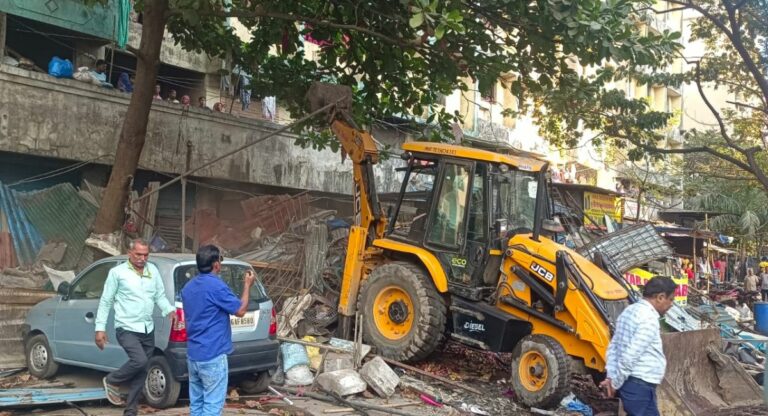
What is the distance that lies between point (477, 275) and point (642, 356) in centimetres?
379

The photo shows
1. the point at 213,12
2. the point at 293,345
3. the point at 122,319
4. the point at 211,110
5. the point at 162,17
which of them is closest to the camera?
the point at 122,319

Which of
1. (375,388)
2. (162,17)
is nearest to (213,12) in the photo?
(162,17)

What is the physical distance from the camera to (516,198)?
28.0ft

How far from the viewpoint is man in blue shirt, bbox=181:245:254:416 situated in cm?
482

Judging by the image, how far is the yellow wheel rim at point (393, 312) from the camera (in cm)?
891

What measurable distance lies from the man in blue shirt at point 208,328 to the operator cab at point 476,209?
4.13 metres

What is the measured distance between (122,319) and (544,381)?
4.56 m

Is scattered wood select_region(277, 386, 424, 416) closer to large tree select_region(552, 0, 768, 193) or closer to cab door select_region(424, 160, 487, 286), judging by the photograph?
cab door select_region(424, 160, 487, 286)

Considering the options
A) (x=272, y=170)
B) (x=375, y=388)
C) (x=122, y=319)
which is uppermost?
(x=272, y=170)

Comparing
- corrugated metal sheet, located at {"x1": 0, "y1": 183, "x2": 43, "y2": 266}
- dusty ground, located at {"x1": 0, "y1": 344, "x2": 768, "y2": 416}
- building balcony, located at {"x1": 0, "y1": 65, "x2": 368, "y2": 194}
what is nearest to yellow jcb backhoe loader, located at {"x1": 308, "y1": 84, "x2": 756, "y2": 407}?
dusty ground, located at {"x1": 0, "y1": 344, "x2": 768, "y2": 416}

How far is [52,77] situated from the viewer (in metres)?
12.0

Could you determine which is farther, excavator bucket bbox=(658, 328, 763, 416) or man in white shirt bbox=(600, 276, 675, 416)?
excavator bucket bbox=(658, 328, 763, 416)

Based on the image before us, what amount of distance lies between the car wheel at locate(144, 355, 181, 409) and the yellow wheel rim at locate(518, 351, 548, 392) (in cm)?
385

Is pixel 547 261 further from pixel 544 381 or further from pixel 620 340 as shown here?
pixel 620 340
